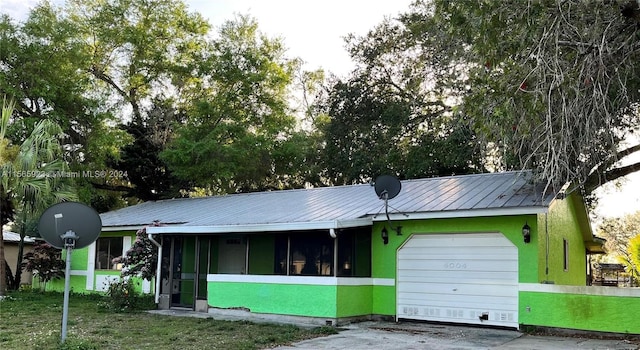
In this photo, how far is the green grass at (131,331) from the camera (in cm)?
910

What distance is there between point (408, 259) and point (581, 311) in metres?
3.75

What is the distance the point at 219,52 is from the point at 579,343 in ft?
81.8

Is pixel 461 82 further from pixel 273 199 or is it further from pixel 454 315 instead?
pixel 273 199

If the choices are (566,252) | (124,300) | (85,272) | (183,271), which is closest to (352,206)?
(183,271)

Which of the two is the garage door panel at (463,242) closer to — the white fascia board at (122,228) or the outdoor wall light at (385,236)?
the outdoor wall light at (385,236)

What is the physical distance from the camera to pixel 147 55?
Result: 98.0 feet

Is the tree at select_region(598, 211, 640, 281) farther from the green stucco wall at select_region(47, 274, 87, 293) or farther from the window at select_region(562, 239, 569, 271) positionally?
the green stucco wall at select_region(47, 274, 87, 293)

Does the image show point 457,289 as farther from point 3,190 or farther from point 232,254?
point 3,190

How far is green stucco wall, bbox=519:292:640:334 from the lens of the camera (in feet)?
32.8

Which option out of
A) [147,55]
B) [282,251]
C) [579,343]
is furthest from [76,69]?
[579,343]

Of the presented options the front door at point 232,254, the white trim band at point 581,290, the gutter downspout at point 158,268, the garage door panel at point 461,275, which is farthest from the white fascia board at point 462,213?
the gutter downspout at point 158,268

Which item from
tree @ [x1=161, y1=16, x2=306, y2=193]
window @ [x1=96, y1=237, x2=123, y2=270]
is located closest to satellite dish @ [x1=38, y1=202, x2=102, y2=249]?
window @ [x1=96, y1=237, x2=123, y2=270]

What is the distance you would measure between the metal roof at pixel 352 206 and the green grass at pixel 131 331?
238cm

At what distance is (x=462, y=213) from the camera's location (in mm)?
11695
